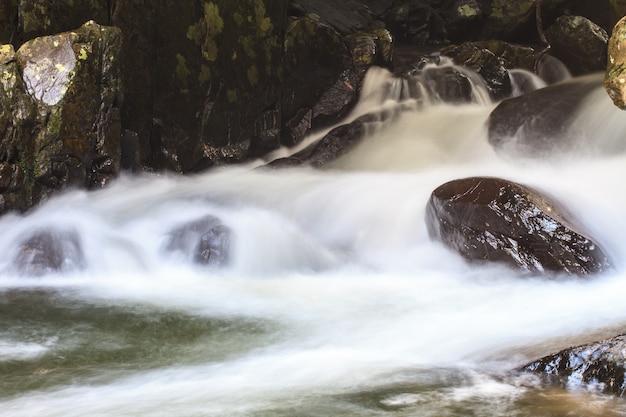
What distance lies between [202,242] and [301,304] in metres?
1.62

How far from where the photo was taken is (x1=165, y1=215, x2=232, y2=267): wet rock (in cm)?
628

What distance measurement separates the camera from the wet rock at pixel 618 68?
635cm

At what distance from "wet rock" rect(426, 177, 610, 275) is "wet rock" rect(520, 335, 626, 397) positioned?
2423 mm

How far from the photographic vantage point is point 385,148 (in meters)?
9.91

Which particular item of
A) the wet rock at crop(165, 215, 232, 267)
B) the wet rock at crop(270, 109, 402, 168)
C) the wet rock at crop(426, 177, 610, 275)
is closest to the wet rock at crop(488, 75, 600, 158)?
the wet rock at crop(270, 109, 402, 168)

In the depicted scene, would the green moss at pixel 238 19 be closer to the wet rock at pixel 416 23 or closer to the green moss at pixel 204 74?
the green moss at pixel 204 74

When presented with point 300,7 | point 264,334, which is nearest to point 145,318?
point 264,334

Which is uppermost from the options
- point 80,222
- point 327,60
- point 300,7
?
point 300,7

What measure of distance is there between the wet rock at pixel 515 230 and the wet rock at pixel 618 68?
1284 millimetres

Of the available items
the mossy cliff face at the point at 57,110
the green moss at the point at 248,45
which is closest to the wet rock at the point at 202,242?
the mossy cliff face at the point at 57,110

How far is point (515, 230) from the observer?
5.78 m

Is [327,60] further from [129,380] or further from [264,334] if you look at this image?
[129,380]

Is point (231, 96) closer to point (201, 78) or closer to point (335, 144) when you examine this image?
point (201, 78)

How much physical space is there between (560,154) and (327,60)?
4.04 m
